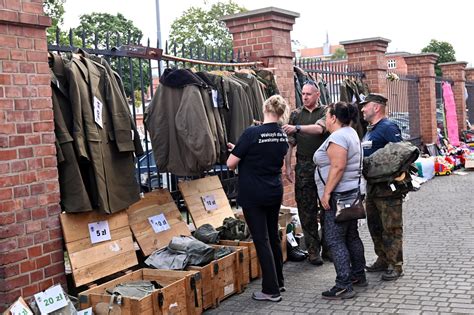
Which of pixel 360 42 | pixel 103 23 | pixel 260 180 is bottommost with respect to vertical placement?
pixel 260 180

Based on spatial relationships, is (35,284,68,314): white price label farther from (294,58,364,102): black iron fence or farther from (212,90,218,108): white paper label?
(294,58,364,102): black iron fence

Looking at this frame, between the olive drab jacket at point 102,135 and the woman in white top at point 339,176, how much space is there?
5.91 feet

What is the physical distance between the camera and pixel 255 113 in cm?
743

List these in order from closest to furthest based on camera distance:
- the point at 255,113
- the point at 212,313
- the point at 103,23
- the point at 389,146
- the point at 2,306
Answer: the point at 2,306
the point at 212,313
the point at 389,146
the point at 255,113
the point at 103,23

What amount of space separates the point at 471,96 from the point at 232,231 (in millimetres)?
18585

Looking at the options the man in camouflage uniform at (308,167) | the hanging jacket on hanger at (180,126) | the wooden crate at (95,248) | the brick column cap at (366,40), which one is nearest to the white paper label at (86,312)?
the wooden crate at (95,248)

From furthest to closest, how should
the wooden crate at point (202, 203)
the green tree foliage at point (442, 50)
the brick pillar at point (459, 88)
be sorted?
the green tree foliage at point (442, 50) < the brick pillar at point (459, 88) < the wooden crate at point (202, 203)

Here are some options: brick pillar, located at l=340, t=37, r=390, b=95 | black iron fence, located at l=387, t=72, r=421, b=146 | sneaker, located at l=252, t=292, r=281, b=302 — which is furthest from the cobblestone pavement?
black iron fence, located at l=387, t=72, r=421, b=146

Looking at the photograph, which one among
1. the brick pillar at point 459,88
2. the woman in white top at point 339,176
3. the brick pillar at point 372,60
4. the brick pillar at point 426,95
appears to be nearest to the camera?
the woman in white top at point 339,176

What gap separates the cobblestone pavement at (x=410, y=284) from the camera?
5312mm

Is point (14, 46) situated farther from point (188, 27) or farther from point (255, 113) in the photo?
point (188, 27)

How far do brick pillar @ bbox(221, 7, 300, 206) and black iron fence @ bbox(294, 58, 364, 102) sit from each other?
80 cm

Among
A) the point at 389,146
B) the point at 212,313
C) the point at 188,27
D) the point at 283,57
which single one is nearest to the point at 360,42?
the point at 283,57

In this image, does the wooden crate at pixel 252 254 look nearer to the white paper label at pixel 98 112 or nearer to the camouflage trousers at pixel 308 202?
the camouflage trousers at pixel 308 202
